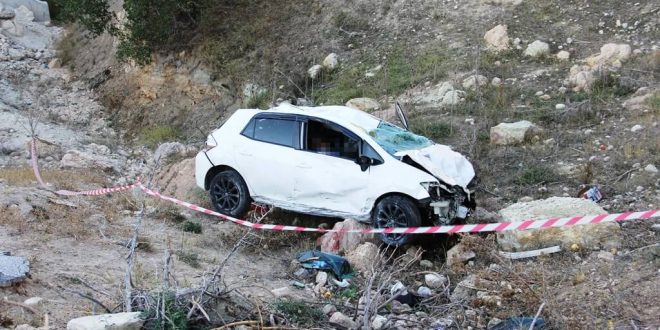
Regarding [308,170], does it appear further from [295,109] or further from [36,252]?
[36,252]

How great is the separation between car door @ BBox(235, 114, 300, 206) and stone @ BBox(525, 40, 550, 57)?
274 inches

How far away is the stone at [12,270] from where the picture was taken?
20.3 ft

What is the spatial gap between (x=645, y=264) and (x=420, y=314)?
A: 252 centimetres

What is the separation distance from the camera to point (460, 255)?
26.9ft

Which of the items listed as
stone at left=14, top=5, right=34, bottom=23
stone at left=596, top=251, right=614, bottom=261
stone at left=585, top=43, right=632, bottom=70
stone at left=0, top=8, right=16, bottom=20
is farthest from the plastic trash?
stone at left=14, top=5, right=34, bottom=23

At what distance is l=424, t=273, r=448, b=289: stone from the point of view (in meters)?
7.70

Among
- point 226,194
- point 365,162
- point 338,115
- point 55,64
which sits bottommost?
point 226,194

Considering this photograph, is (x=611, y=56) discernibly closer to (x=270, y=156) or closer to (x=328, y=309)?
(x=270, y=156)

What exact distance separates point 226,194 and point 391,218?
263 centimetres

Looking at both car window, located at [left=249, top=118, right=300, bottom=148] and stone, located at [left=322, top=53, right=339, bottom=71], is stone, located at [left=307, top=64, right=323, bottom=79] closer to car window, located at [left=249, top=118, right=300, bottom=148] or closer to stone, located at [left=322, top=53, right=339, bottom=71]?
stone, located at [left=322, top=53, right=339, bottom=71]

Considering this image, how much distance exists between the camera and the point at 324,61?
17.2 metres

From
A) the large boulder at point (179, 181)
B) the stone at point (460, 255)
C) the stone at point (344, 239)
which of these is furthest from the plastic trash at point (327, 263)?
the large boulder at point (179, 181)

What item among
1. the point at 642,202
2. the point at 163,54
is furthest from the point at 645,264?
the point at 163,54

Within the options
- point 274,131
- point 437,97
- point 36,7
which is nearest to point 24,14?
point 36,7
